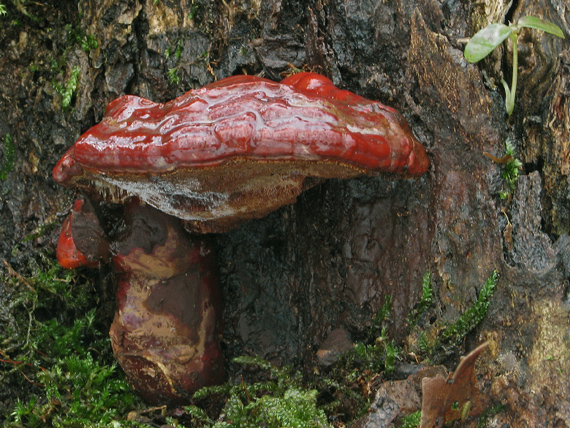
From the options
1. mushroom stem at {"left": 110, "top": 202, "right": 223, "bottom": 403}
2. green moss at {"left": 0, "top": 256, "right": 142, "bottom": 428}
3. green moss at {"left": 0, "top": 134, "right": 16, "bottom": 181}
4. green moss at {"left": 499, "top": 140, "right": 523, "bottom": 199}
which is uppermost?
green moss at {"left": 499, "top": 140, "right": 523, "bottom": 199}

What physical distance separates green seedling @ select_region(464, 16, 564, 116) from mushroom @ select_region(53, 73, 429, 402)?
506mm

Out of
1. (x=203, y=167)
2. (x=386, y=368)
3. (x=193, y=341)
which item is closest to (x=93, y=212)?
(x=193, y=341)

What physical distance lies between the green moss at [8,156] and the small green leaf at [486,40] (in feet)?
11.0

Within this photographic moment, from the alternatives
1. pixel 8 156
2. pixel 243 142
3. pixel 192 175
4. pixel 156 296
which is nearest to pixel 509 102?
pixel 243 142

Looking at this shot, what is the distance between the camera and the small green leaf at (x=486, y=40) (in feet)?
8.11

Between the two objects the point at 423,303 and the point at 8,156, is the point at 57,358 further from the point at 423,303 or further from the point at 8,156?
the point at 423,303

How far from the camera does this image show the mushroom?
200 cm

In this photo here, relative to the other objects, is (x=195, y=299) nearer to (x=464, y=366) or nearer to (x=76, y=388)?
(x=76, y=388)

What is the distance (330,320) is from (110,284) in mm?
1687

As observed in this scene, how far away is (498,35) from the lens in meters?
2.47

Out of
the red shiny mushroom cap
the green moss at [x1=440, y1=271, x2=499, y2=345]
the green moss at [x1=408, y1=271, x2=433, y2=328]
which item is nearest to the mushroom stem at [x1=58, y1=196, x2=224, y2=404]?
the red shiny mushroom cap

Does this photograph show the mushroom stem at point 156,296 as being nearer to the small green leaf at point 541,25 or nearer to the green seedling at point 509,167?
the green seedling at point 509,167

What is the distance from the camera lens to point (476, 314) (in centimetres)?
259

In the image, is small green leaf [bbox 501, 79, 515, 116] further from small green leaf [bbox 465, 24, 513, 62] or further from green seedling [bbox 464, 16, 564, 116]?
small green leaf [bbox 465, 24, 513, 62]
